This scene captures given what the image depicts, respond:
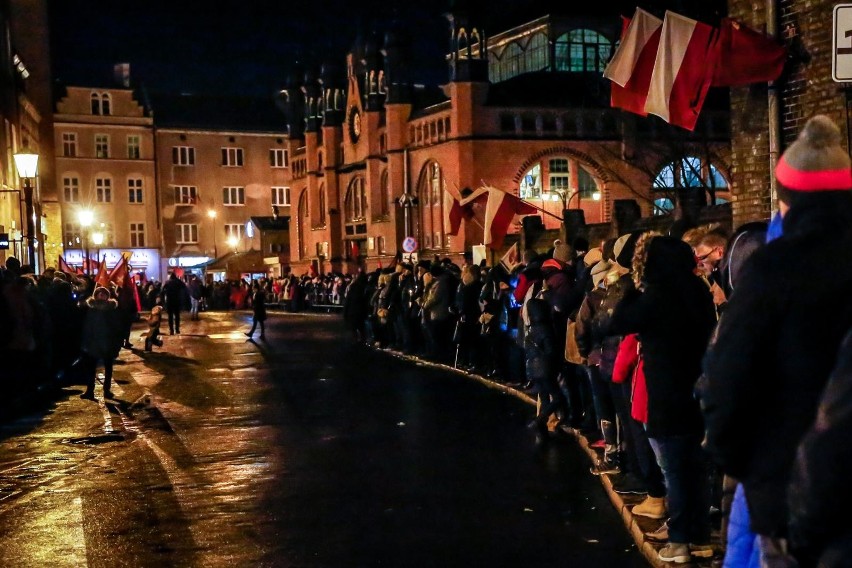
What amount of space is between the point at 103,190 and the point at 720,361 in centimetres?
8391

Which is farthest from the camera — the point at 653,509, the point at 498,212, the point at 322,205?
the point at 322,205

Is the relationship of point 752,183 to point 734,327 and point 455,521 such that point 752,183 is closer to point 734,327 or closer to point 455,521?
point 455,521

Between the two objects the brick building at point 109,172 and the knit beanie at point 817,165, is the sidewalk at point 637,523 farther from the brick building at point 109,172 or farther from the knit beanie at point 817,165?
the brick building at point 109,172

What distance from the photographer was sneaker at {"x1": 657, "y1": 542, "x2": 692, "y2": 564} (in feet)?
23.0

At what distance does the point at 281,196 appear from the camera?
90.8 metres

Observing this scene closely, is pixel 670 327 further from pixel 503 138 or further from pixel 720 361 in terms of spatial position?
pixel 503 138

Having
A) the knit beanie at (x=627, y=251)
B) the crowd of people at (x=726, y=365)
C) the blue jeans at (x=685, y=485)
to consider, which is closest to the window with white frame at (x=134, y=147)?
the crowd of people at (x=726, y=365)

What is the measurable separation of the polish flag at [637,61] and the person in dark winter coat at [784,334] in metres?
8.64

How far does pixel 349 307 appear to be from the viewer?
1169 inches

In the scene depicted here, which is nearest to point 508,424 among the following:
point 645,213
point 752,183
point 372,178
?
point 752,183

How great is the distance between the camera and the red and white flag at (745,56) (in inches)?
464

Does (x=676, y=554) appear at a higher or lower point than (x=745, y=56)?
lower

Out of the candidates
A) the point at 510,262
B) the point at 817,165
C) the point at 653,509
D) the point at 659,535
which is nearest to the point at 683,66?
the point at 653,509

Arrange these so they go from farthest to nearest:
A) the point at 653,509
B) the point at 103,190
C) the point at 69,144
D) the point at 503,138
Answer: the point at 103,190 → the point at 69,144 → the point at 503,138 → the point at 653,509
